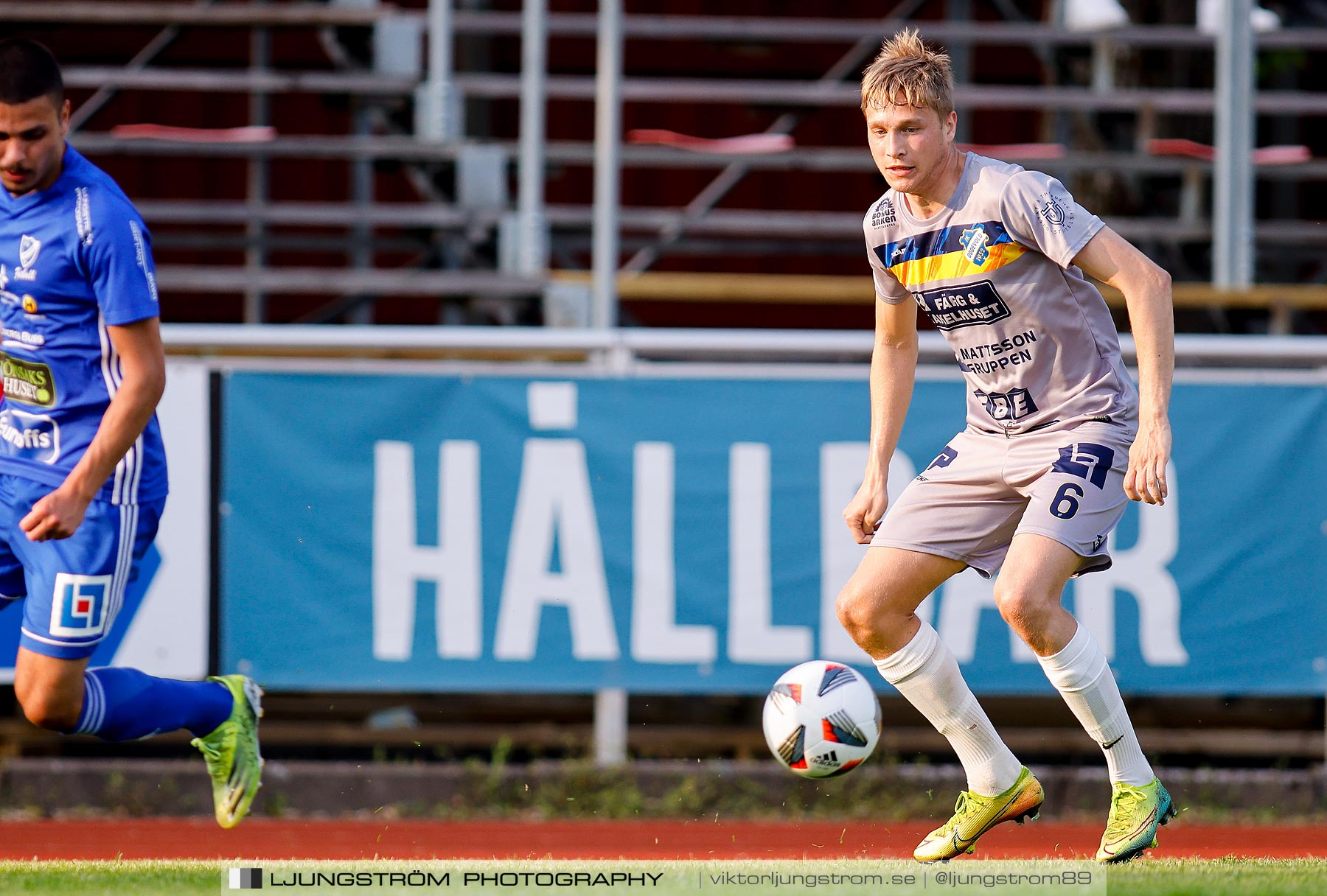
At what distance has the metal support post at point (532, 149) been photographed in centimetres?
870

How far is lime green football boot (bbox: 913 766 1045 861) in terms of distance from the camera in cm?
494

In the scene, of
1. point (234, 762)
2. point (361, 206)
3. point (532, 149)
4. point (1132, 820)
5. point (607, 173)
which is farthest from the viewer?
point (361, 206)

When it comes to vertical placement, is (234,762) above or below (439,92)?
below

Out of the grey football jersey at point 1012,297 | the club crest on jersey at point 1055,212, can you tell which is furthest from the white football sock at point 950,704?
the club crest on jersey at point 1055,212

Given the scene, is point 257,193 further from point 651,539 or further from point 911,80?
point 911,80

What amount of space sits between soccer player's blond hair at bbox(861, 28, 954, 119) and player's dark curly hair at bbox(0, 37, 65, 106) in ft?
7.35

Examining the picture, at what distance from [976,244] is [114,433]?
8.07 feet

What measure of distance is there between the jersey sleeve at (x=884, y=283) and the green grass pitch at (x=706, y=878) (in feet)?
5.57

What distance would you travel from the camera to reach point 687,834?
7023mm

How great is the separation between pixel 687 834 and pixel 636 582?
1.10m

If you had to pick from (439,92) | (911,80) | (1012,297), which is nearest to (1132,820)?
(1012,297)

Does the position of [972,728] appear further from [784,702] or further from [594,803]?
[594,803]

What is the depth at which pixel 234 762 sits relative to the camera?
5.13 metres

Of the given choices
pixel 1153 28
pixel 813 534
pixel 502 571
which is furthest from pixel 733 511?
pixel 1153 28
